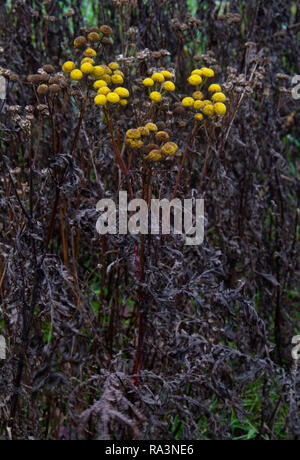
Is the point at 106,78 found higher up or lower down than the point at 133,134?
higher up

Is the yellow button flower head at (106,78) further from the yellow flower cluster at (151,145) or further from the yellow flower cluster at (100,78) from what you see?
the yellow flower cluster at (151,145)

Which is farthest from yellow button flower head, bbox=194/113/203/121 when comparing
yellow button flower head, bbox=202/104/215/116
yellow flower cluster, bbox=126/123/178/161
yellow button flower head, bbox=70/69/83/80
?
yellow button flower head, bbox=70/69/83/80

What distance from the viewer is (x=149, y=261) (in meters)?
1.74

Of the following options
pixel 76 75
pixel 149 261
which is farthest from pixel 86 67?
pixel 149 261

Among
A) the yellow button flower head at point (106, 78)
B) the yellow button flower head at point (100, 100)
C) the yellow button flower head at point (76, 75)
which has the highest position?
the yellow button flower head at point (76, 75)

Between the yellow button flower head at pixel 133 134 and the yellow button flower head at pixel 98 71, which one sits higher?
the yellow button flower head at pixel 98 71

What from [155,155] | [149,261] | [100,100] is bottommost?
[149,261]

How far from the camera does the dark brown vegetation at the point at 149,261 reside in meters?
1.66

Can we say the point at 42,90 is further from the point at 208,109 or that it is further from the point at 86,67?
the point at 208,109

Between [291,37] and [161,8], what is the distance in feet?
2.67

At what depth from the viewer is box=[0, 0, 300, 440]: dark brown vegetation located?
1660mm

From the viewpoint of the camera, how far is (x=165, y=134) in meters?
1.61

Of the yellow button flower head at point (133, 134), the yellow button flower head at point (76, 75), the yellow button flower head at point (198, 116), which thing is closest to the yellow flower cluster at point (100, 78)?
the yellow button flower head at point (76, 75)

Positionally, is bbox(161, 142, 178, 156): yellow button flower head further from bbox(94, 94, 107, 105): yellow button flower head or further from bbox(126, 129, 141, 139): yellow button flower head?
bbox(94, 94, 107, 105): yellow button flower head
